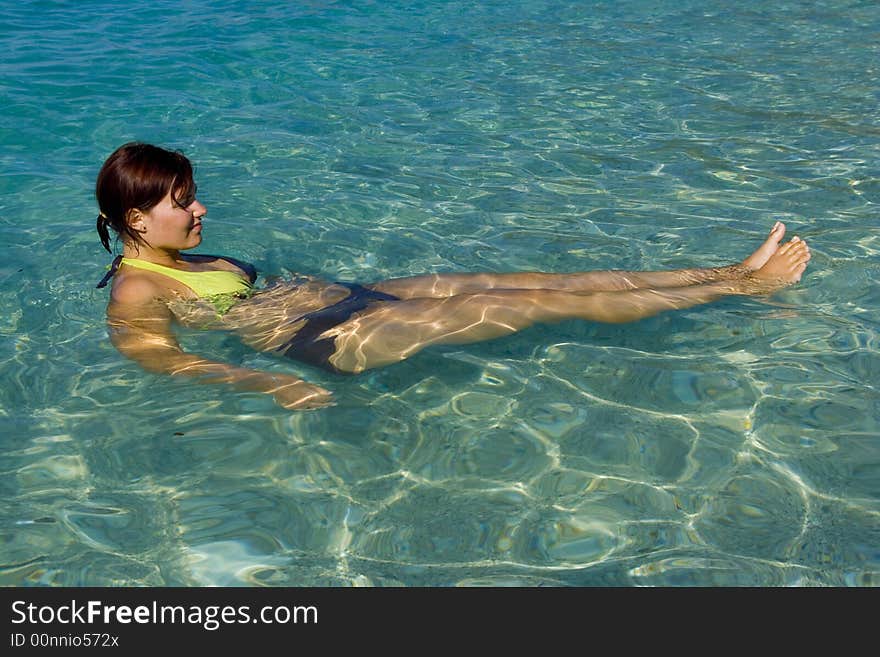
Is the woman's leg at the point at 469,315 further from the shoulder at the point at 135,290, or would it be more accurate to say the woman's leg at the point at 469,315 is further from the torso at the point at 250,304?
the shoulder at the point at 135,290

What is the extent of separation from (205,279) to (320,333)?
69 cm

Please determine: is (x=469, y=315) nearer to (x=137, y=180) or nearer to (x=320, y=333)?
(x=320, y=333)

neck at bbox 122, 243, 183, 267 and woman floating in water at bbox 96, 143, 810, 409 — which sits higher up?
neck at bbox 122, 243, 183, 267

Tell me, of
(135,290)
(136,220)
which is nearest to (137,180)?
(136,220)

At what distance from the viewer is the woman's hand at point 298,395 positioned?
376cm

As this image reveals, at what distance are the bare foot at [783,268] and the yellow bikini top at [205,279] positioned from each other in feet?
8.46

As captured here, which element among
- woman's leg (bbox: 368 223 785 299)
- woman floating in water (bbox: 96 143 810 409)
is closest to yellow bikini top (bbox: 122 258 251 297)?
woman floating in water (bbox: 96 143 810 409)

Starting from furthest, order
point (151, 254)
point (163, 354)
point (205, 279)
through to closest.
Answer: point (205, 279) → point (151, 254) → point (163, 354)

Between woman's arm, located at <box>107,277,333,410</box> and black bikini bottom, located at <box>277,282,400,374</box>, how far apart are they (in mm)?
228

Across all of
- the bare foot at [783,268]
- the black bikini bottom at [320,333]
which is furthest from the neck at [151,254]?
the bare foot at [783,268]

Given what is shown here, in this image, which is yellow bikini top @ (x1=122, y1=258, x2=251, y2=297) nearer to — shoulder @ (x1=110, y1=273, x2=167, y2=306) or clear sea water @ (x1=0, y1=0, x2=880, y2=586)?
shoulder @ (x1=110, y1=273, x2=167, y2=306)

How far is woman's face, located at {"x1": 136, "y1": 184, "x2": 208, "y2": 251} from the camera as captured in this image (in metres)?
4.16

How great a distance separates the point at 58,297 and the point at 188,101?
4138 mm

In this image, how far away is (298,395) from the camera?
12.4 ft
